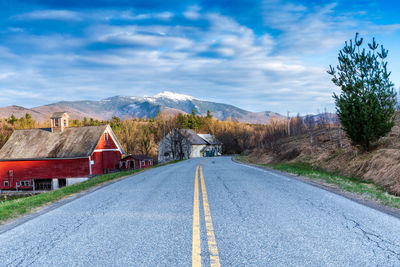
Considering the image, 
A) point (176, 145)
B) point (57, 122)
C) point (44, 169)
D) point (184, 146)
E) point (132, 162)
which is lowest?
point (132, 162)

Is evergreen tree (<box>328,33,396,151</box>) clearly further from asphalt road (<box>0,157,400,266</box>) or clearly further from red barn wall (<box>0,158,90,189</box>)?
red barn wall (<box>0,158,90,189</box>)

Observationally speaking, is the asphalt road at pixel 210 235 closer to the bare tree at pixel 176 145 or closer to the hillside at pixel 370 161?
the hillside at pixel 370 161

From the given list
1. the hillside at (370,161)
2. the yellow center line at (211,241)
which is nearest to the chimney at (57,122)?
the hillside at (370,161)

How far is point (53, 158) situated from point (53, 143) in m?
2.93

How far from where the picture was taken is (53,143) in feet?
133

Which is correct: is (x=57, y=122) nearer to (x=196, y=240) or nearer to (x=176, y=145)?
(x=176, y=145)

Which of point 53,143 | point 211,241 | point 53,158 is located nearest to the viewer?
point 211,241

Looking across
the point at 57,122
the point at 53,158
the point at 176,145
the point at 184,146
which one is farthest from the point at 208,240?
the point at 184,146

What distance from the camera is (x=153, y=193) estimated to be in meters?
9.51

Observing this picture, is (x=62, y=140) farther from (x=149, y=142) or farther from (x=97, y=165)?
(x=149, y=142)

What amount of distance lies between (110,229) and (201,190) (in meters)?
4.60

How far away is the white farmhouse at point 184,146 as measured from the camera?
66312mm

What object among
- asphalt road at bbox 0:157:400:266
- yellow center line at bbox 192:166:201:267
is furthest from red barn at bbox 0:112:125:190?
yellow center line at bbox 192:166:201:267

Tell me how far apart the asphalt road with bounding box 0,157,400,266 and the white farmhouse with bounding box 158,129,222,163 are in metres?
58.3
